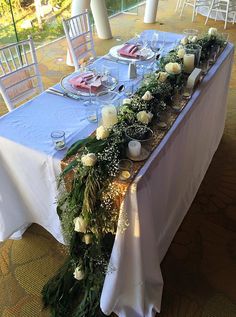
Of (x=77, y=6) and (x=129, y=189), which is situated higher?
(x=129, y=189)

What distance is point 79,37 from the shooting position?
2410mm

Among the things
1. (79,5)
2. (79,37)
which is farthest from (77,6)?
(79,37)

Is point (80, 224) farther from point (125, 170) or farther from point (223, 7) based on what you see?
point (223, 7)

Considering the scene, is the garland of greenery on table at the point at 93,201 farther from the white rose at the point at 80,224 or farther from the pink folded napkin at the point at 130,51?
the pink folded napkin at the point at 130,51

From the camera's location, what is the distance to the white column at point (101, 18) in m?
4.35

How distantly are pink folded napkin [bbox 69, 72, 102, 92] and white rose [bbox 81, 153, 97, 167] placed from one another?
0.73 m

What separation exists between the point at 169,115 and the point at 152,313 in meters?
0.95

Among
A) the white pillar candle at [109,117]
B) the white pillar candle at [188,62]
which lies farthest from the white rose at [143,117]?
the white pillar candle at [188,62]

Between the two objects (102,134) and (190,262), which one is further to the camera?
(190,262)

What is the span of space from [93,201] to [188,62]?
110cm

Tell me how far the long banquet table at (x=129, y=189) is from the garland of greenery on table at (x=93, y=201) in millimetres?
63

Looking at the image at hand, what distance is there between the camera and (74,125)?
4.89ft

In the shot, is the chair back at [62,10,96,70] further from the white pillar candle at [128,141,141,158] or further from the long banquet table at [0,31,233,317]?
the white pillar candle at [128,141,141,158]

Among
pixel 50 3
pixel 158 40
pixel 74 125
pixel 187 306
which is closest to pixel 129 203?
pixel 74 125
